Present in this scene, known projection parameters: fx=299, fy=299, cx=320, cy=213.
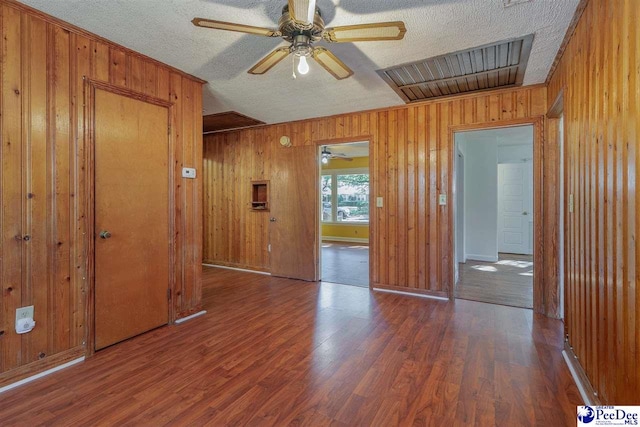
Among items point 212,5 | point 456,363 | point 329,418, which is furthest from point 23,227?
point 456,363

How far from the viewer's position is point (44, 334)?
211 centimetres

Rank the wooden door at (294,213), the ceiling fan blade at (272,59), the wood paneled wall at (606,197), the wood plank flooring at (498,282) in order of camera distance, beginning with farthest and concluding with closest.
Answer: the wooden door at (294,213) → the wood plank flooring at (498,282) → the ceiling fan blade at (272,59) → the wood paneled wall at (606,197)

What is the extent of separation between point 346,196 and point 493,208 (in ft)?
13.8

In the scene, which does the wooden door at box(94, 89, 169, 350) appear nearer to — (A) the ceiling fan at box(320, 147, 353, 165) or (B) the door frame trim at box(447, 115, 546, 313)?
(B) the door frame trim at box(447, 115, 546, 313)

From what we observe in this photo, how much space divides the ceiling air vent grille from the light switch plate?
7.16ft

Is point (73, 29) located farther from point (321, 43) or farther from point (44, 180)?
point (321, 43)

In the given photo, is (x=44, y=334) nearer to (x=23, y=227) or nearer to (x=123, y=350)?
(x=123, y=350)

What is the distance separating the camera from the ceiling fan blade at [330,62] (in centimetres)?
206

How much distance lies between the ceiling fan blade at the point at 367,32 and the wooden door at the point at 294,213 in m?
2.79

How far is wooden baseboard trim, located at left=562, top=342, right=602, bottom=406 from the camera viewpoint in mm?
1693

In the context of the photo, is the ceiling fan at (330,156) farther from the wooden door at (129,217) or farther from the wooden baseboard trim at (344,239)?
the wooden door at (129,217)

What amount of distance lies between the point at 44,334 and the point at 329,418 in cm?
207

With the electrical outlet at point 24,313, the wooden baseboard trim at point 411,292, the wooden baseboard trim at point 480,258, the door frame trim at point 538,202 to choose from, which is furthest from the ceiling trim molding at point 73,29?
the wooden baseboard trim at point 480,258

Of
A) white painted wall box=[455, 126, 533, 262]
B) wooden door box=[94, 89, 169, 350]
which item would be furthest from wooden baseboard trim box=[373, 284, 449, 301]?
white painted wall box=[455, 126, 533, 262]
